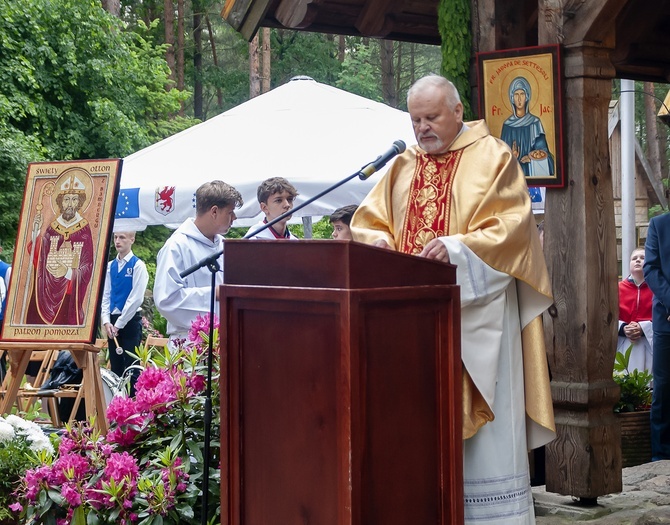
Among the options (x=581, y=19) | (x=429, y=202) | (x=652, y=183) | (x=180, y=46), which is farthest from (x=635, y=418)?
(x=652, y=183)

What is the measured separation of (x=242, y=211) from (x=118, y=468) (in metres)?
3.68

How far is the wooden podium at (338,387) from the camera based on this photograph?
286 centimetres

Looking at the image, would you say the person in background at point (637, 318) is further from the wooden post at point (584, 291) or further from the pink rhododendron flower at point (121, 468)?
the pink rhododendron flower at point (121, 468)

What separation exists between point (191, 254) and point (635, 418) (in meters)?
3.32

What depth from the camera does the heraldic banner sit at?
21.5 ft

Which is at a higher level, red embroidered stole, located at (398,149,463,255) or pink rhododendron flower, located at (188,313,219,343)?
red embroidered stole, located at (398,149,463,255)

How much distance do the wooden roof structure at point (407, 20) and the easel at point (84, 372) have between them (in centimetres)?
234

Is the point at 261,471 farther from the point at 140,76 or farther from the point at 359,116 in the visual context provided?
the point at 140,76

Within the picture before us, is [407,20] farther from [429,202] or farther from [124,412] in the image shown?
[124,412]

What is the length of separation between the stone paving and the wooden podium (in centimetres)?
223

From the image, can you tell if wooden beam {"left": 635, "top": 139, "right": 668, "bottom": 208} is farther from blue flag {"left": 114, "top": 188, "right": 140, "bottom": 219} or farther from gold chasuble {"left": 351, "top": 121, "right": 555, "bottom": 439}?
gold chasuble {"left": 351, "top": 121, "right": 555, "bottom": 439}

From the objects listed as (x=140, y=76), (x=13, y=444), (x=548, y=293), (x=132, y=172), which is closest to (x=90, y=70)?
(x=140, y=76)

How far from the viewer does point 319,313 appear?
2.91 meters

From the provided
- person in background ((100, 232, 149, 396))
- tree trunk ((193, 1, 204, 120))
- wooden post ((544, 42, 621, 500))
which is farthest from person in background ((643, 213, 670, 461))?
tree trunk ((193, 1, 204, 120))
